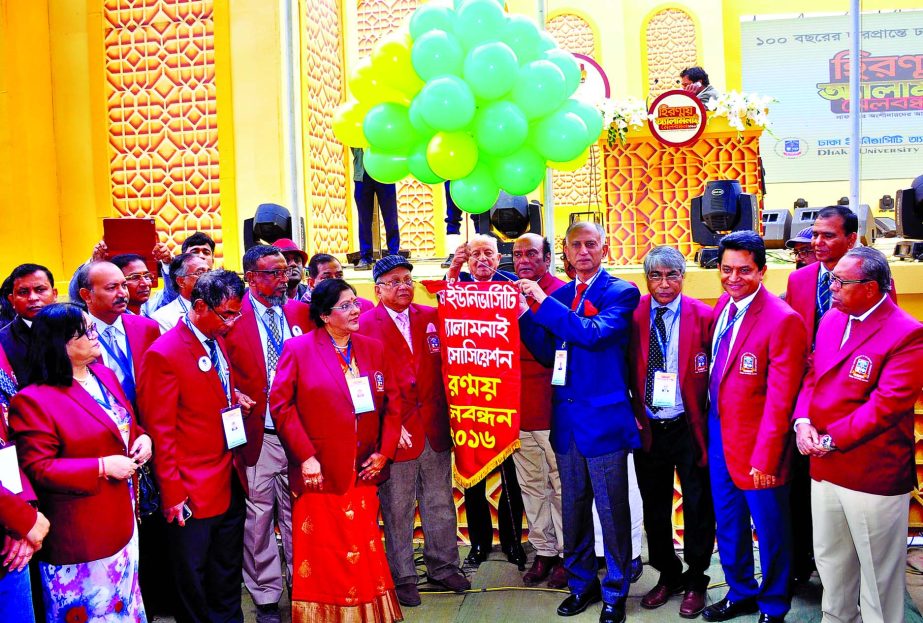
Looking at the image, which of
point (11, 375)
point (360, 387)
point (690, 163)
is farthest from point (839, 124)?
point (11, 375)

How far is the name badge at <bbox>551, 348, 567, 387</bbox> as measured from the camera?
13.3 feet

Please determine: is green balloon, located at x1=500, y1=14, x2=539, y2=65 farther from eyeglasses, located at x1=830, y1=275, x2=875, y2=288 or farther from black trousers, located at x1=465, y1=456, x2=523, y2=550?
black trousers, located at x1=465, y1=456, x2=523, y2=550

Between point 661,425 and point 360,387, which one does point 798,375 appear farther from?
point 360,387

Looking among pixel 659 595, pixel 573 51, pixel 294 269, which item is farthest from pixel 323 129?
pixel 573 51

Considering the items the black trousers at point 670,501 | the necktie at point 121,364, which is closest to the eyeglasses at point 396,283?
the necktie at point 121,364

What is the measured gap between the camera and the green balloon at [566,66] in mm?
3959

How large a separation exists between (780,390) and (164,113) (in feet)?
19.4

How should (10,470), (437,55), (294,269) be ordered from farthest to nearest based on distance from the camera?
(294,269) → (437,55) → (10,470)

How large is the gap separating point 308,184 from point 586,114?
438cm

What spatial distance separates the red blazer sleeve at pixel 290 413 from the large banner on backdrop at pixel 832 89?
13.1 meters

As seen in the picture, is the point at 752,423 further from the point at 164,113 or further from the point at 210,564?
the point at 164,113

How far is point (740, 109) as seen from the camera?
6.39 m

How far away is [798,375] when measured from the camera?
144 inches

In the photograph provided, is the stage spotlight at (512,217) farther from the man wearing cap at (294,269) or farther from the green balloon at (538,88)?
the green balloon at (538,88)
